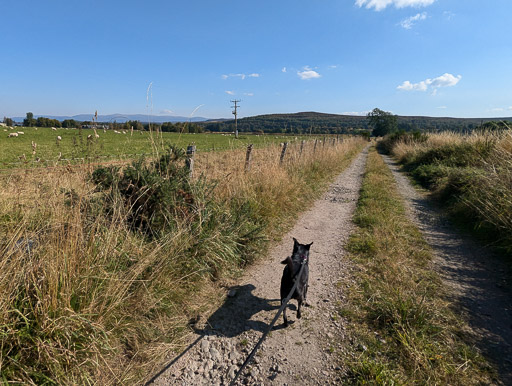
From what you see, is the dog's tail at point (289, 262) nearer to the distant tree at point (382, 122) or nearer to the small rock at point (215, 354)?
the small rock at point (215, 354)

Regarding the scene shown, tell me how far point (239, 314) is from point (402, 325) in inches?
59.2

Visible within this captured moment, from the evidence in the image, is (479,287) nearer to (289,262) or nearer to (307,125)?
(289,262)

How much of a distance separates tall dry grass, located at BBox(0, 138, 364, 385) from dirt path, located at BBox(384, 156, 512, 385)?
2.48m

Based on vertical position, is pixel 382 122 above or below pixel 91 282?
above

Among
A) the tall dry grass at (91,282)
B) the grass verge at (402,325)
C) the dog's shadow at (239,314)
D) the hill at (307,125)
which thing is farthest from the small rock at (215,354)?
the hill at (307,125)

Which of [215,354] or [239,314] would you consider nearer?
[215,354]

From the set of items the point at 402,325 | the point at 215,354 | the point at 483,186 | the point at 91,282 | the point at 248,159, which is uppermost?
the point at 248,159

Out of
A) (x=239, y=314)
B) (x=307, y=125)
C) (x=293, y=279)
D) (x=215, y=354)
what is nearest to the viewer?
(x=215, y=354)

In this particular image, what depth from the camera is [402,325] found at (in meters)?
2.24

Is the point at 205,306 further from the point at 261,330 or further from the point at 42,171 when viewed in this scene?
the point at 42,171

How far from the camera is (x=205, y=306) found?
8.76 ft

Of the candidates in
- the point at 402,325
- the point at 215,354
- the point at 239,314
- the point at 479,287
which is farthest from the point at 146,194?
the point at 479,287

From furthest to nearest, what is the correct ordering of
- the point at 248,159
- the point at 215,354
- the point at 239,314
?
the point at 248,159 < the point at 239,314 < the point at 215,354

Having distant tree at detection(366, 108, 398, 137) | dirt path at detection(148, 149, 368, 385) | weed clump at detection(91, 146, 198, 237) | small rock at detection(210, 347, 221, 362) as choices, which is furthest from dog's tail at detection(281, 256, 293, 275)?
distant tree at detection(366, 108, 398, 137)
